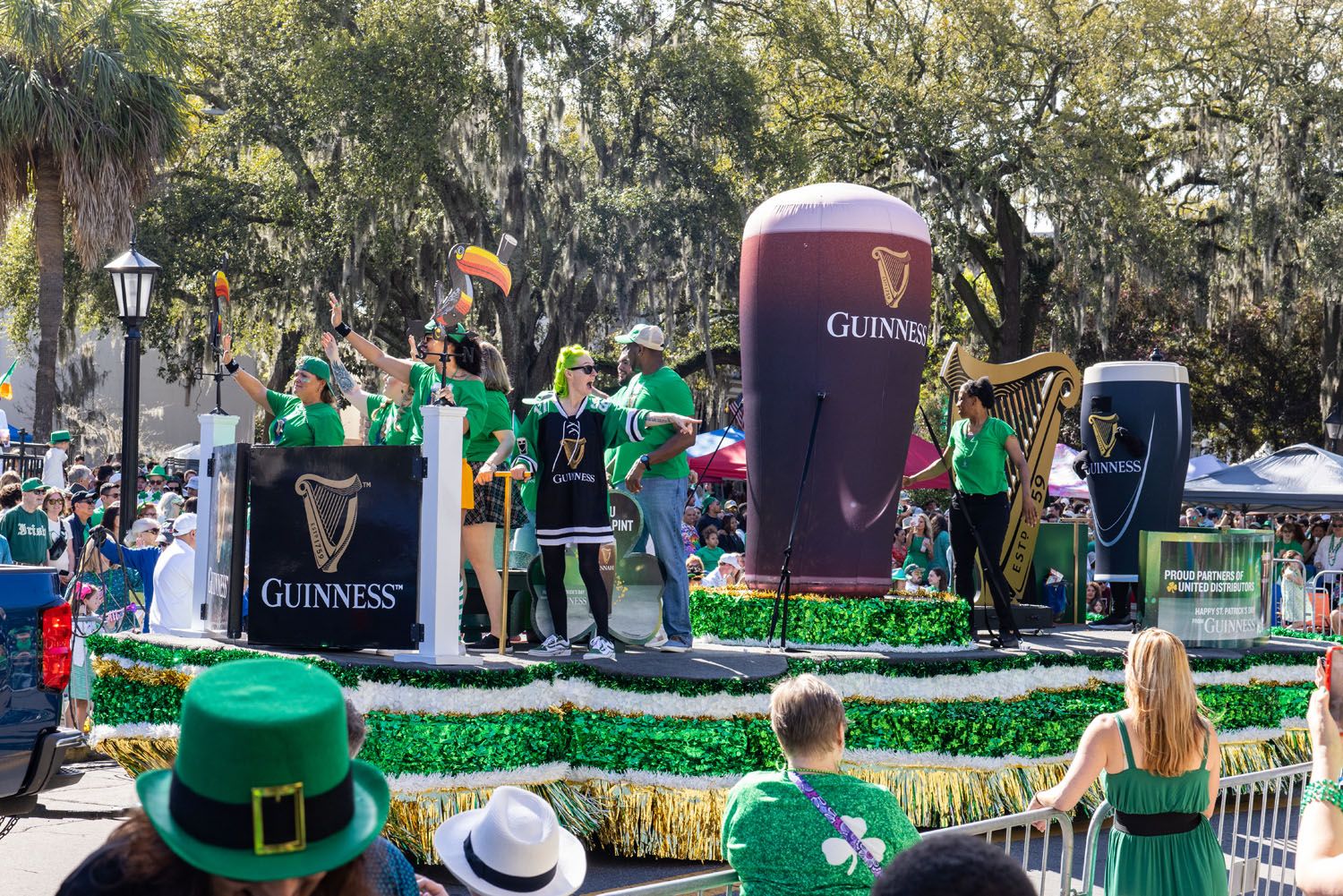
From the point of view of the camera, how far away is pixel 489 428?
26.0 ft

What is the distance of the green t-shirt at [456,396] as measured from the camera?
7.77m

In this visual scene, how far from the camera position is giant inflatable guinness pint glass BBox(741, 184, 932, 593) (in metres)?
9.19

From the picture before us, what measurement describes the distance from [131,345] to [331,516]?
501 cm

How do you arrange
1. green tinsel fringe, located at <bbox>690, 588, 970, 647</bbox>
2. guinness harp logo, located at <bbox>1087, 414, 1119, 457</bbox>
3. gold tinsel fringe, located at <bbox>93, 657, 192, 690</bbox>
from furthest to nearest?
guinness harp logo, located at <bbox>1087, 414, 1119, 457</bbox>
green tinsel fringe, located at <bbox>690, 588, 970, 647</bbox>
gold tinsel fringe, located at <bbox>93, 657, 192, 690</bbox>

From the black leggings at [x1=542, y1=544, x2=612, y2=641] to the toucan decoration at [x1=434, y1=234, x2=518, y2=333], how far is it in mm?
1323

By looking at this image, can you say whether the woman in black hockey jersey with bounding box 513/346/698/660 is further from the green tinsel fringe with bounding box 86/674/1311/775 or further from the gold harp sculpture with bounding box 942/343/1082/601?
the gold harp sculpture with bounding box 942/343/1082/601

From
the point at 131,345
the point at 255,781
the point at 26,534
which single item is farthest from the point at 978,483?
the point at 255,781

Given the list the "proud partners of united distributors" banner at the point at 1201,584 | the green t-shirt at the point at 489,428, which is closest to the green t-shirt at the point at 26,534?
the green t-shirt at the point at 489,428

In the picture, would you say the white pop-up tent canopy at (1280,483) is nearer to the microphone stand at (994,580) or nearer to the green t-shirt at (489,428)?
the microphone stand at (994,580)

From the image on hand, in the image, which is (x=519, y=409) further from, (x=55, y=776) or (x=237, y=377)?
(x=55, y=776)

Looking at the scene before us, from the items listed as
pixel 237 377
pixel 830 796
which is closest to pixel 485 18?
pixel 237 377

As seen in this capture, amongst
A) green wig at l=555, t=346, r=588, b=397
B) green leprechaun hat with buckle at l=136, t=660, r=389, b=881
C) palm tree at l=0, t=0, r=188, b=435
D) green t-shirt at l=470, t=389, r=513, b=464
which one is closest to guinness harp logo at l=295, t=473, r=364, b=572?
green t-shirt at l=470, t=389, r=513, b=464

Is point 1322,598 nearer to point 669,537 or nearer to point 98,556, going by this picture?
point 669,537

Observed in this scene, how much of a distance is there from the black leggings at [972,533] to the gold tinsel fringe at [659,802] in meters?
1.51
